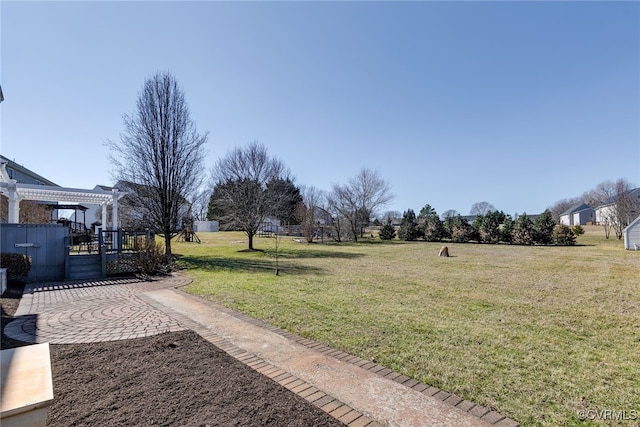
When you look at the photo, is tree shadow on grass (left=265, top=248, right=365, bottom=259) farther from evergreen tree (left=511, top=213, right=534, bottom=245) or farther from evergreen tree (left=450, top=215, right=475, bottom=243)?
evergreen tree (left=511, top=213, right=534, bottom=245)

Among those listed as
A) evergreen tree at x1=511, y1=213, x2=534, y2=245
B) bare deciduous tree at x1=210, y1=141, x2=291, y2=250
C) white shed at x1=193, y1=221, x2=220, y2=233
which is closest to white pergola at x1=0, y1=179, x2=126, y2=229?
bare deciduous tree at x1=210, y1=141, x2=291, y2=250

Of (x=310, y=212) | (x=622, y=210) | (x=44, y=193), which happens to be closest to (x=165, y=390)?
(x=44, y=193)

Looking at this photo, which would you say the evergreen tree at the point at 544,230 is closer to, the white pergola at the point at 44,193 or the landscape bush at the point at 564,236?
the landscape bush at the point at 564,236

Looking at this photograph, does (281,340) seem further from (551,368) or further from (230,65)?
(230,65)

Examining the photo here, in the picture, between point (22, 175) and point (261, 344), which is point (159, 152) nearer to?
point (261, 344)

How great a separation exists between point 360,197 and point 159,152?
2353 centimetres

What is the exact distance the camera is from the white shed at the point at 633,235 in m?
17.3

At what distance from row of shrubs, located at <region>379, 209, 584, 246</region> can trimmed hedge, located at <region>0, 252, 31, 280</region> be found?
2866 centimetres

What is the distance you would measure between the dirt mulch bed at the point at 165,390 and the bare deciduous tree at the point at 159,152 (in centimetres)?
1156

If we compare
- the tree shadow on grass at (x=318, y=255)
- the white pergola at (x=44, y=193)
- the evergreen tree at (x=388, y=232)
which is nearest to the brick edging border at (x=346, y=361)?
the white pergola at (x=44, y=193)

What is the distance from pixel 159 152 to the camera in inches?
570

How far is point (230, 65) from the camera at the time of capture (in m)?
10.7

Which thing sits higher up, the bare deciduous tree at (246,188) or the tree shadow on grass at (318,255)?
the bare deciduous tree at (246,188)

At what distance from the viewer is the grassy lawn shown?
2.90 m
